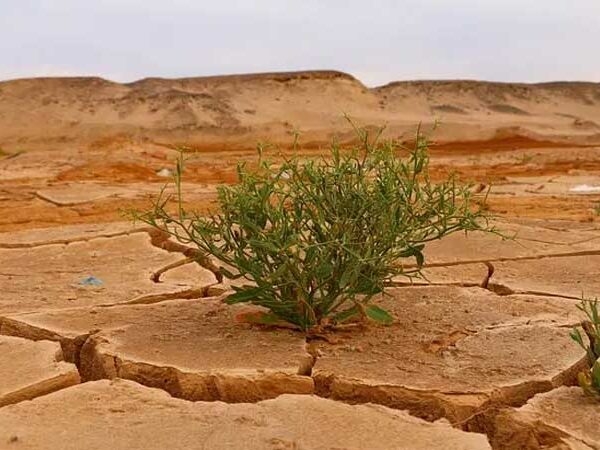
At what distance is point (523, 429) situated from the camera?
2.00m

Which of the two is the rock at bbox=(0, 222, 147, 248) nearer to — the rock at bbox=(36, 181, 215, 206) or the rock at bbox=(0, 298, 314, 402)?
the rock at bbox=(0, 298, 314, 402)

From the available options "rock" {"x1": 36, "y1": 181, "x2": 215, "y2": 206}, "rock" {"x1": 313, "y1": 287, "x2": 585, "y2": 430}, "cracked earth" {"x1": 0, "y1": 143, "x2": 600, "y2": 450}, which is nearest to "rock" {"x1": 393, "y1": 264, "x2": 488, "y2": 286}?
"cracked earth" {"x1": 0, "y1": 143, "x2": 600, "y2": 450}

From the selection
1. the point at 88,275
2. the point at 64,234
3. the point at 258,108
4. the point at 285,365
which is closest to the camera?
the point at 285,365

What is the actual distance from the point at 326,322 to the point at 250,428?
76 cm

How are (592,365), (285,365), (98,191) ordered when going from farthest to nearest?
(98,191)
(285,365)
(592,365)

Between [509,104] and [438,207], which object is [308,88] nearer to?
[509,104]

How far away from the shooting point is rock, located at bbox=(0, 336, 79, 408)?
2.21 meters

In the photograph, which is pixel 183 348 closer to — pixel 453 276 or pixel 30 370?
pixel 30 370

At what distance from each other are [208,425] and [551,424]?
2.46 ft

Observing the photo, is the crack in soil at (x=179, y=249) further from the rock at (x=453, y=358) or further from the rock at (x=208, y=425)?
the rock at (x=208, y=425)

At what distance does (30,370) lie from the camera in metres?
2.38

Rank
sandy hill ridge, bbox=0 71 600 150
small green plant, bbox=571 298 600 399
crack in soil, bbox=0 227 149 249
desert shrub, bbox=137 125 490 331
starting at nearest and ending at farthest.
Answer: small green plant, bbox=571 298 600 399 → desert shrub, bbox=137 125 490 331 → crack in soil, bbox=0 227 149 249 → sandy hill ridge, bbox=0 71 600 150

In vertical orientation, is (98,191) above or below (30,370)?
below

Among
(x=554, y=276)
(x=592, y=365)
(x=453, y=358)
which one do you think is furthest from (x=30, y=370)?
(x=554, y=276)
